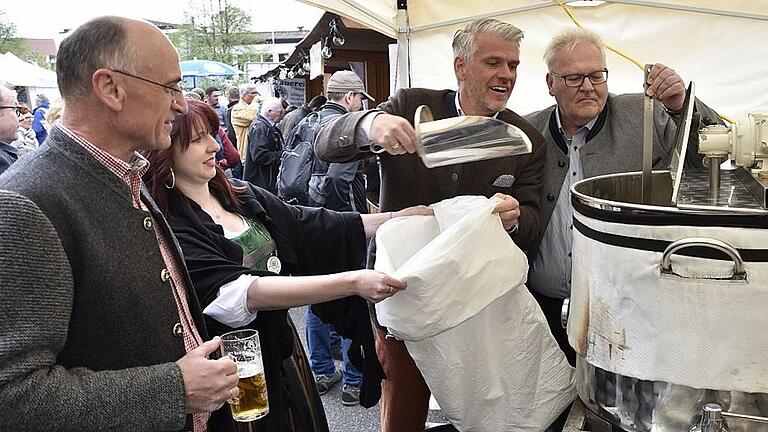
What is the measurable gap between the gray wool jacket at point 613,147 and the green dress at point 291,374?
0.69 meters

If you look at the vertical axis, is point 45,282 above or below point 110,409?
above

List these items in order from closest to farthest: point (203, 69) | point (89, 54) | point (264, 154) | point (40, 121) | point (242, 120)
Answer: point (89, 54)
point (264, 154)
point (242, 120)
point (40, 121)
point (203, 69)

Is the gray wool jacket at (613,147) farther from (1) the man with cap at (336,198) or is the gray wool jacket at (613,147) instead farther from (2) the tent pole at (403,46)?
(1) the man with cap at (336,198)

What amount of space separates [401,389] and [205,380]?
835 millimetres

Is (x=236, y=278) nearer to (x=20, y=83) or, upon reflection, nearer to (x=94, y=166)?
(x=94, y=166)

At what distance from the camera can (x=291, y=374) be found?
153cm

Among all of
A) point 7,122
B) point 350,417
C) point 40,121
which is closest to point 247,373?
point 350,417

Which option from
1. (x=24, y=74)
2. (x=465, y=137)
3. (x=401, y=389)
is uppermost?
(x=24, y=74)

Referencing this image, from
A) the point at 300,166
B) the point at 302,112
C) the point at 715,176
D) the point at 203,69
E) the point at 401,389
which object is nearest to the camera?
the point at 715,176

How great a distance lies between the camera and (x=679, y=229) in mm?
904

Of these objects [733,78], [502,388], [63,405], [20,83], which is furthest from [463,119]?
[20,83]

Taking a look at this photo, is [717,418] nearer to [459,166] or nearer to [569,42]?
[459,166]

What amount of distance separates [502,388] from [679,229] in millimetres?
614

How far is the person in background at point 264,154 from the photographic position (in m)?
5.07
